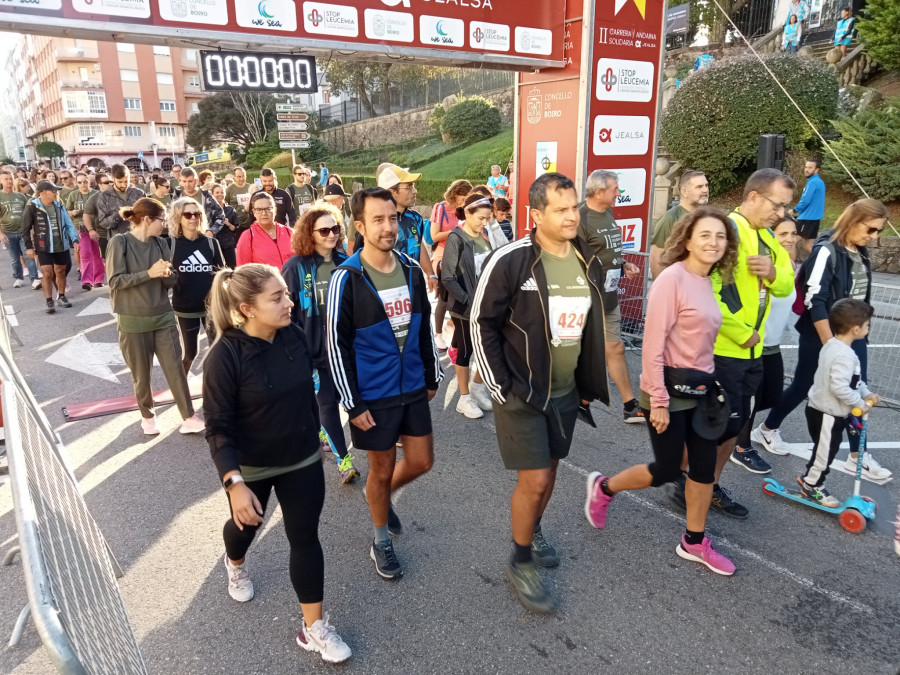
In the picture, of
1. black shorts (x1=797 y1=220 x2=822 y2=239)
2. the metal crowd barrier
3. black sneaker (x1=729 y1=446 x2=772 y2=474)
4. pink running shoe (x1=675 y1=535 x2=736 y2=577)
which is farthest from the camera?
black shorts (x1=797 y1=220 x2=822 y2=239)

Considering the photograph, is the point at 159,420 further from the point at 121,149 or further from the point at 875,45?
the point at 121,149

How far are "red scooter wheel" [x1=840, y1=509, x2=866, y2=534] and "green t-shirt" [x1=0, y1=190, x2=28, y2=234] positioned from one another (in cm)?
1281

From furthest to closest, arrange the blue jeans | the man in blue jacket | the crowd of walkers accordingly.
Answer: the blue jeans
the man in blue jacket
the crowd of walkers

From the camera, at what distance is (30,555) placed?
147 centimetres

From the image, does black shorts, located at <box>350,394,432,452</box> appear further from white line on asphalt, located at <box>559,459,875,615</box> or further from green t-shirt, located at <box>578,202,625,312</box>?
green t-shirt, located at <box>578,202,625,312</box>

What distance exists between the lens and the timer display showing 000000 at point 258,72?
244 inches

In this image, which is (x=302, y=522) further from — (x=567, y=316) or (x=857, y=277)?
(x=857, y=277)

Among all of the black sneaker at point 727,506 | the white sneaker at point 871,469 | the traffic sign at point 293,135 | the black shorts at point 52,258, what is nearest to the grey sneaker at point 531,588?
the black sneaker at point 727,506

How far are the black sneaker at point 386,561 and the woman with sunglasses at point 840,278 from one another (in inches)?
117

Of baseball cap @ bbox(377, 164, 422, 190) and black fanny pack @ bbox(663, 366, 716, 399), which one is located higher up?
baseball cap @ bbox(377, 164, 422, 190)

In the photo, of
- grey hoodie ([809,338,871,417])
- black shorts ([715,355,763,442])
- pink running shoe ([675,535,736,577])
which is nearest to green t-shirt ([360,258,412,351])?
black shorts ([715,355,763,442])

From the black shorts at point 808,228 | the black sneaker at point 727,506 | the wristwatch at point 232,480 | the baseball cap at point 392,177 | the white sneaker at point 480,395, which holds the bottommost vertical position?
the black sneaker at point 727,506

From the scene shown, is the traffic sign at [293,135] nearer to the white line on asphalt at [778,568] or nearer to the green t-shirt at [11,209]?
the green t-shirt at [11,209]

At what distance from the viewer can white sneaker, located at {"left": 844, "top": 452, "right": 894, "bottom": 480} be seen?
430cm
